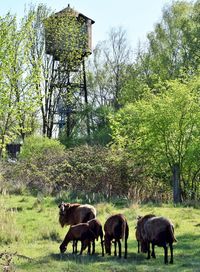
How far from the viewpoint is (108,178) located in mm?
26875

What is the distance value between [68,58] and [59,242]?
3330 centimetres

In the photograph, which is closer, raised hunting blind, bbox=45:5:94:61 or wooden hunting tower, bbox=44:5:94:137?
raised hunting blind, bbox=45:5:94:61

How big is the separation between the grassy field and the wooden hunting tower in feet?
84.2

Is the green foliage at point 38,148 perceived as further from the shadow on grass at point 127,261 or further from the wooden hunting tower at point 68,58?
the shadow on grass at point 127,261

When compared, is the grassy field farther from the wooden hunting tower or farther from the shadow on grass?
the wooden hunting tower

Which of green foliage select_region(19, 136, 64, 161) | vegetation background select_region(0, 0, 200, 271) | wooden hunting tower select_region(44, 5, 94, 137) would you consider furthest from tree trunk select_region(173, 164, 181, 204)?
wooden hunting tower select_region(44, 5, 94, 137)

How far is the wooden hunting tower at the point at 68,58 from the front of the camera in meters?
44.3

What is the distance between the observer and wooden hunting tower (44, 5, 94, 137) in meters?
44.3

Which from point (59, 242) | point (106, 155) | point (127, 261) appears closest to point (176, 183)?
point (106, 155)

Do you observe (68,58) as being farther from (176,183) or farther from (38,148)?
(176,183)

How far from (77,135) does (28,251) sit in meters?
32.4

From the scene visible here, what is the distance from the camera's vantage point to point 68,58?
149ft

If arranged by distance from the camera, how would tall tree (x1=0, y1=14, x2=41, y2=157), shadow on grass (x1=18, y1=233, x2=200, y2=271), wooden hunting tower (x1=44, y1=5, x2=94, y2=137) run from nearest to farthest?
shadow on grass (x1=18, y1=233, x2=200, y2=271) → tall tree (x1=0, y1=14, x2=41, y2=157) → wooden hunting tower (x1=44, y1=5, x2=94, y2=137)

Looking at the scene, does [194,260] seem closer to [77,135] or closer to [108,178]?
[108,178]
